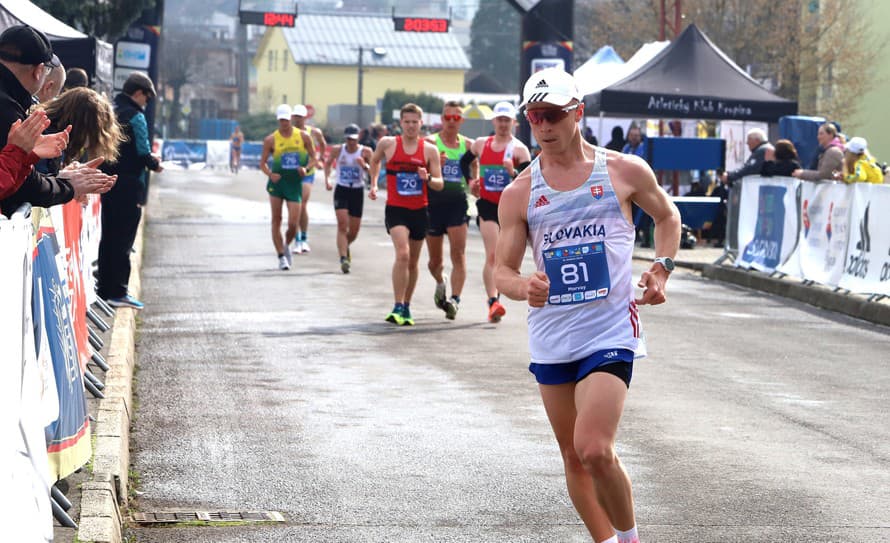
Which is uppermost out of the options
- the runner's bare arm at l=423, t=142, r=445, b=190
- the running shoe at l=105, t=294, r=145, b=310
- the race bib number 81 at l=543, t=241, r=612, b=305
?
the runner's bare arm at l=423, t=142, r=445, b=190

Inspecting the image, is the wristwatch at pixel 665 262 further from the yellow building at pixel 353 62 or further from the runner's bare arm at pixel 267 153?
the yellow building at pixel 353 62

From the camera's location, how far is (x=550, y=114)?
5.75 meters

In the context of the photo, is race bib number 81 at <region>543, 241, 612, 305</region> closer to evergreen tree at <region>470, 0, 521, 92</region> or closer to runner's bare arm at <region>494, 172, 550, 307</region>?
runner's bare arm at <region>494, 172, 550, 307</region>

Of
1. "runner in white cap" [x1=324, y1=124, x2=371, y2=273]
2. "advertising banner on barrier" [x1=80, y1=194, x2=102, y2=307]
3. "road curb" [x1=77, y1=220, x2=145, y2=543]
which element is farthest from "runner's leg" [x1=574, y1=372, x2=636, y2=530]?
"runner in white cap" [x1=324, y1=124, x2=371, y2=273]

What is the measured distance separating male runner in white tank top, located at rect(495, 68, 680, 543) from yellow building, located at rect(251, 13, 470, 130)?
108 metres

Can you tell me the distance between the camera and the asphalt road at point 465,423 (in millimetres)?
7012

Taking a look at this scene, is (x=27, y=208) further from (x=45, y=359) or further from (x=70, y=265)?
(x=70, y=265)

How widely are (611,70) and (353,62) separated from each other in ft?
282

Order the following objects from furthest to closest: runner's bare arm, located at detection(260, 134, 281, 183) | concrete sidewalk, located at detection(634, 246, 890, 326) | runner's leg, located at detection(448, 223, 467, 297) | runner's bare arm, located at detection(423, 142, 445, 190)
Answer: runner's bare arm, located at detection(260, 134, 281, 183), concrete sidewalk, located at detection(634, 246, 890, 326), runner's leg, located at detection(448, 223, 467, 297), runner's bare arm, located at detection(423, 142, 445, 190)

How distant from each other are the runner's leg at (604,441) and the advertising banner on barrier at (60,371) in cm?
214

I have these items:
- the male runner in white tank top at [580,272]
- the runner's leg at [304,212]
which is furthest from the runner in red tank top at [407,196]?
the male runner in white tank top at [580,272]

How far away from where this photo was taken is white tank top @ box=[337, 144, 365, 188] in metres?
20.9

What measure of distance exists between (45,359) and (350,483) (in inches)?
72.2

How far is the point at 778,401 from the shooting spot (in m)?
10.5
